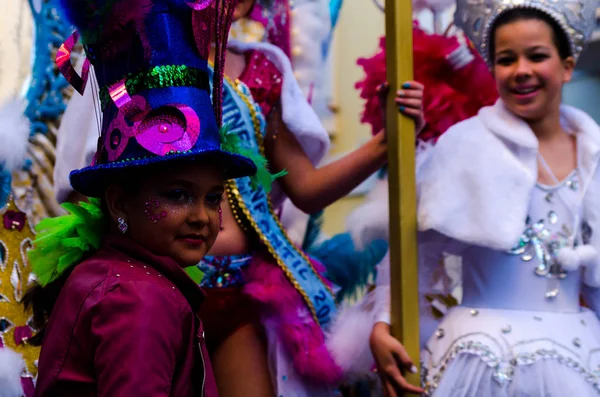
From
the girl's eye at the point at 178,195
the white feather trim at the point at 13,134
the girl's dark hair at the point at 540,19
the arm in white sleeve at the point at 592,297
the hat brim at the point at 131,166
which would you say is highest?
the girl's dark hair at the point at 540,19

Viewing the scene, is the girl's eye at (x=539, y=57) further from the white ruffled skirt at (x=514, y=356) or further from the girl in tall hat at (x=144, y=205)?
the girl in tall hat at (x=144, y=205)

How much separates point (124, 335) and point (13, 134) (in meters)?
0.95

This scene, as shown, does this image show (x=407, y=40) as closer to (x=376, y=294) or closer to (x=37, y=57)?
(x=376, y=294)

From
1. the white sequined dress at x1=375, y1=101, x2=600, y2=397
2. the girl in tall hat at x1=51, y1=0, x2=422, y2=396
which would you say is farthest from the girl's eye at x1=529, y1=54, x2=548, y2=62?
the girl in tall hat at x1=51, y1=0, x2=422, y2=396

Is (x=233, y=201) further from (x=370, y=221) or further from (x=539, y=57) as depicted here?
(x=539, y=57)

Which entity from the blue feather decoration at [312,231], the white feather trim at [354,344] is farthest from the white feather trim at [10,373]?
the blue feather decoration at [312,231]

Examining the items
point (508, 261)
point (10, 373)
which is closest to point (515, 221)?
point (508, 261)

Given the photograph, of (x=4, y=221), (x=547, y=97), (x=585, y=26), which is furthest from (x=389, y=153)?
(x=4, y=221)

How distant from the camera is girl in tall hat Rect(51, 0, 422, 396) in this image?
5.98 feet

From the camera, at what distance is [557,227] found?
1.83 meters

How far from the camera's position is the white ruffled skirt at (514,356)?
1646mm

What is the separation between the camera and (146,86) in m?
1.32

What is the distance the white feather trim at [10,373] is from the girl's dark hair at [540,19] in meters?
1.26

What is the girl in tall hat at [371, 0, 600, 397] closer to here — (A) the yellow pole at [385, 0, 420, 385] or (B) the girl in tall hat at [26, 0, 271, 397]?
(A) the yellow pole at [385, 0, 420, 385]
